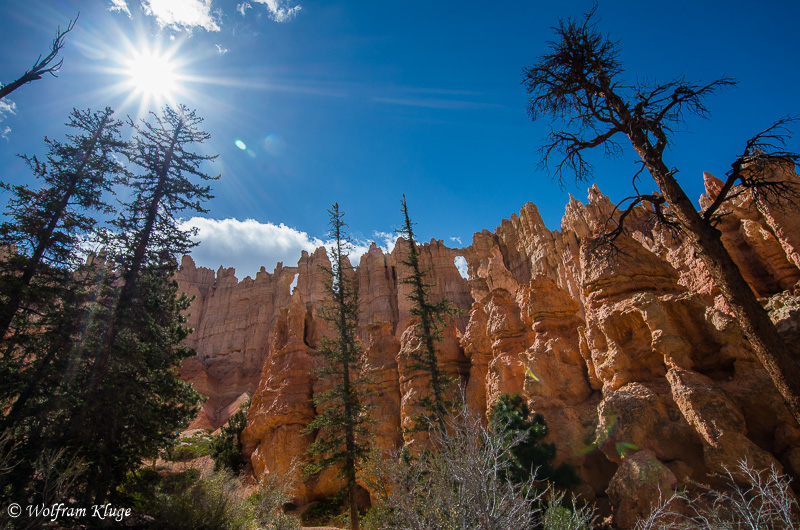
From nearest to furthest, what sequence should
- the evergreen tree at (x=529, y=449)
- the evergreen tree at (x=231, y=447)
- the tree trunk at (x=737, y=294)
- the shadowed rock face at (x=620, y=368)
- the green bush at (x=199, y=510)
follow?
the tree trunk at (x=737, y=294)
the shadowed rock face at (x=620, y=368)
the green bush at (x=199, y=510)
the evergreen tree at (x=529, y=449)
the evergreen tree at (x=231, y=447)

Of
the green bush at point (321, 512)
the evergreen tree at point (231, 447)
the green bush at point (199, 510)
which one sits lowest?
the green bush at point (321, 512)

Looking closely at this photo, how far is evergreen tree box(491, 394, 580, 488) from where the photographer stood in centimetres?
1268

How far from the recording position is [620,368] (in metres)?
12.5

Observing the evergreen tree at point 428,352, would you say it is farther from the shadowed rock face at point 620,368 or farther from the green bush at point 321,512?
the green bush at point 321,512

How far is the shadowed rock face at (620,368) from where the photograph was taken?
9.81 meters

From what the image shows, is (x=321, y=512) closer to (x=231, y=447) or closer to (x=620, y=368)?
(x=231, y=447)

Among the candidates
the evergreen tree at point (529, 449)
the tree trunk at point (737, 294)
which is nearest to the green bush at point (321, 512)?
the evergreen tree at point (529, 449)

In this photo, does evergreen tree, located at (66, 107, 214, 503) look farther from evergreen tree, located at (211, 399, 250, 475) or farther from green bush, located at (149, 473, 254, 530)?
evergreen tree, located at (211, 399, 250, 475)

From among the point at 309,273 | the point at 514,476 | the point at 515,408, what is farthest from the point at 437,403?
the point at 309,273

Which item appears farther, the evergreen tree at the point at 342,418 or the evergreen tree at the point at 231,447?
the evergreen tree at the point at 231,447

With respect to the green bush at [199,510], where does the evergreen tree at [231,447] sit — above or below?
above

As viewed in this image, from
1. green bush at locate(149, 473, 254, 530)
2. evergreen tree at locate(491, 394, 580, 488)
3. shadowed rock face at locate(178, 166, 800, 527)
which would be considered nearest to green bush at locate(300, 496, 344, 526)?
shadowed rock face at locate(178, 166, 800, 527)

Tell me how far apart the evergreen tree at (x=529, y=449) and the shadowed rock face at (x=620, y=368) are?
1.27ft

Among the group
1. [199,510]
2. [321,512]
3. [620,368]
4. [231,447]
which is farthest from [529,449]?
[231,447]
